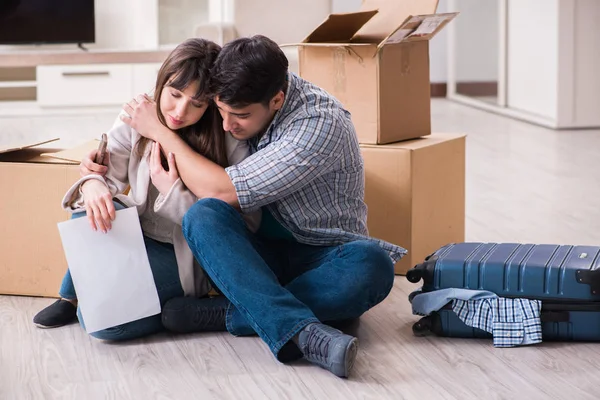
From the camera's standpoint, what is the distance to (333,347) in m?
1.76

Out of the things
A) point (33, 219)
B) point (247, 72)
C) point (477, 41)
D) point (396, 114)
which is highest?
point (477, 41)

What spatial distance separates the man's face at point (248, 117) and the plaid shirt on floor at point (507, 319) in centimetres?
58

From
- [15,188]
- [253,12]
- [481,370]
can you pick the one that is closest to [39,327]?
[15,188]

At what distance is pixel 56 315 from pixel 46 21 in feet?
16.3

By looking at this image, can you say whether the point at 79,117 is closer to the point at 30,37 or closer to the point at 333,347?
the point at 30,37

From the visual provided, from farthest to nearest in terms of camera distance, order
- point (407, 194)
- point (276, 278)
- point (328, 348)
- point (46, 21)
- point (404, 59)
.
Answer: point (46, 21) → point (404, 59) → point (407, 194) → point (276, 278) → point (328, 348)

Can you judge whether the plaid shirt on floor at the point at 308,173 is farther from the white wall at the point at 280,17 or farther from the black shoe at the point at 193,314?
the white wall at the point at 280,17

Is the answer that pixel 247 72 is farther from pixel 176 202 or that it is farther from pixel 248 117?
pixel 176 202

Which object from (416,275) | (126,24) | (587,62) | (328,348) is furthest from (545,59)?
(328,348)

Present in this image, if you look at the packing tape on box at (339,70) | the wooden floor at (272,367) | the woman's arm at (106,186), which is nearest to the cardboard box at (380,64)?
the packing tape on box at (339,70)

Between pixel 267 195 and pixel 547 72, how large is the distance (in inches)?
156

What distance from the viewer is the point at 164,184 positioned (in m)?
2.00

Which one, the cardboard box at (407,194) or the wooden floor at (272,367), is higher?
the cardboard box at (407,194)

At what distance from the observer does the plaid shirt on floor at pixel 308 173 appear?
1902 mm
